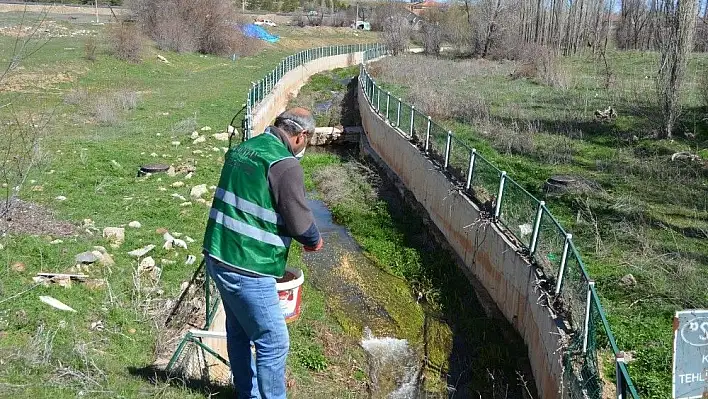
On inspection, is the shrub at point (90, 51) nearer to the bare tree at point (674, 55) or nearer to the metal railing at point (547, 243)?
the metal railing at point (547, 243)

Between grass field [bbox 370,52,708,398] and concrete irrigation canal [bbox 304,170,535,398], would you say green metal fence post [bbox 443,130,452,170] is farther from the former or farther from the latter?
concrete irrigation canal [bbox 304,170,535,398]

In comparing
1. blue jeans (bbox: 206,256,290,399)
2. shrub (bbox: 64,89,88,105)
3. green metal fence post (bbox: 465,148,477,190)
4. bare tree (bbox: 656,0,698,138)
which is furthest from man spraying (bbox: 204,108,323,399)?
shrub (bbox: 64,89,88,105)

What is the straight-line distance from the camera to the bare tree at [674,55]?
44.6ft

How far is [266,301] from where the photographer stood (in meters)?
3.62

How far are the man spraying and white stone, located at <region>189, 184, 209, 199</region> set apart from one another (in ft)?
23.5

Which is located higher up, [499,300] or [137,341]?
[137,341]

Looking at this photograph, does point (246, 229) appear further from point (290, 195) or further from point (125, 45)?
point (125, 45)

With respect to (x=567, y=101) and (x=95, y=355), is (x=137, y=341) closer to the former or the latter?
(x=95, y=355)

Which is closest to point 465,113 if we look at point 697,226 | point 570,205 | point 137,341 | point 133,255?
point 570,205

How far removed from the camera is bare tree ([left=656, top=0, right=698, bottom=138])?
13.6 m

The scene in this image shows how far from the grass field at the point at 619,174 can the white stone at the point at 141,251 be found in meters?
5.23

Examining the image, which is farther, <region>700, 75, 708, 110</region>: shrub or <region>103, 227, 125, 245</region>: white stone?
<region>700, 75, 708, 110</region>: shrub

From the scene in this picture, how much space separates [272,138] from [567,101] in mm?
17517

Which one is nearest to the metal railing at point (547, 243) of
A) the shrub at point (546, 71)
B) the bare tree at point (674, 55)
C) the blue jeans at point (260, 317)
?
the blue jeans at point (260, 317)
